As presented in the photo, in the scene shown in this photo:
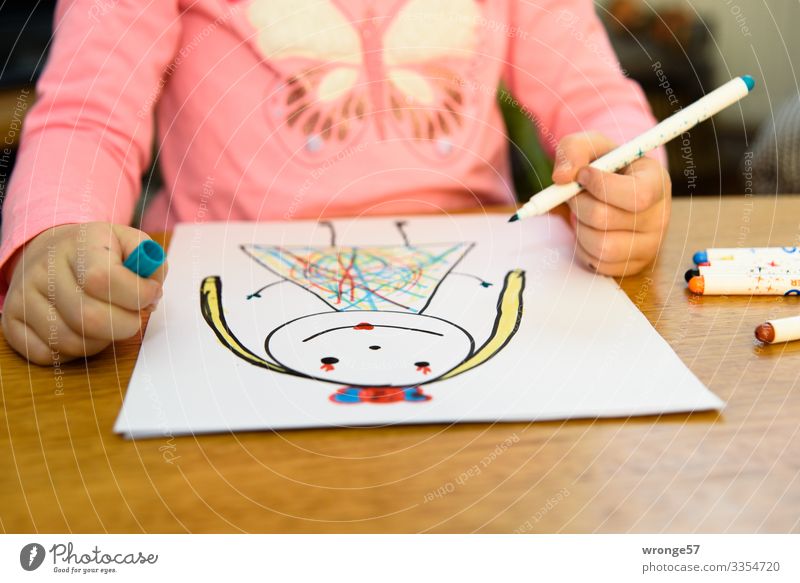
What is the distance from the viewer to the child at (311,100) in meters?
0.54

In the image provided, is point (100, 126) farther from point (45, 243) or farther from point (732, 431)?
point (732, 431)

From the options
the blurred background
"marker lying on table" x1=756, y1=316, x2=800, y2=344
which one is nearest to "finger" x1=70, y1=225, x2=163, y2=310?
"marker lying on table" x1=756, y1=316, x2=800, y2=344

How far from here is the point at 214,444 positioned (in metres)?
0.29

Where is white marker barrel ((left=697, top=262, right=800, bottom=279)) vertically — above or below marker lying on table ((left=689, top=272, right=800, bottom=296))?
above

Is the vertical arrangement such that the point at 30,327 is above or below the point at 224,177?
below

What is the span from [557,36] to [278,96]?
23cm

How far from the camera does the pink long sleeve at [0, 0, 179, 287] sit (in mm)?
470

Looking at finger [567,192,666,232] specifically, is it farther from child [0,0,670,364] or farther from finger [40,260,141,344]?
finger [40,260,141,344]

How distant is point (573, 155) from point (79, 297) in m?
0.27

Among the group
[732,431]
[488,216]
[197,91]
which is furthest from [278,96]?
[732,431]

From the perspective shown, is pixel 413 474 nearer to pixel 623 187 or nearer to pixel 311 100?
pixel 623 187

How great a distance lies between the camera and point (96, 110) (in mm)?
531

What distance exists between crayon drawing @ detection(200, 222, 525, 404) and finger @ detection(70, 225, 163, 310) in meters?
0.04

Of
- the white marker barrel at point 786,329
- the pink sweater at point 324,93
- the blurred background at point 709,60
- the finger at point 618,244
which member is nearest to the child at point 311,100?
the pink sweater at point 324,93
